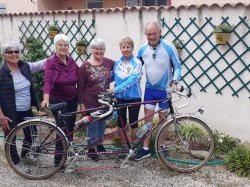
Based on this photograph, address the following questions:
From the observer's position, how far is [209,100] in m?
6.05

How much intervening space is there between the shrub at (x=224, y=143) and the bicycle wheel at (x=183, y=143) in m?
0.27

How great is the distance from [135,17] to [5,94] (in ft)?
9.85

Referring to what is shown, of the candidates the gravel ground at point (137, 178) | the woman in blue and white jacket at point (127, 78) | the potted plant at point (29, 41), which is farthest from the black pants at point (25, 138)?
the potted plant at point (29, 41)

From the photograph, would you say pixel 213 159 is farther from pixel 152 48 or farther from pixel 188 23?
pixel 188 23

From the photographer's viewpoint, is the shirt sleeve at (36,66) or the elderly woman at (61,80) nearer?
the elderly woman at (61,80)

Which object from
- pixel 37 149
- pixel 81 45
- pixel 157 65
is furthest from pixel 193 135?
pixel 81 45

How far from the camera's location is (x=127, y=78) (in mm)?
4668

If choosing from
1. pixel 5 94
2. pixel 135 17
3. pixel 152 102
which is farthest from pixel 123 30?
pixel 5 94

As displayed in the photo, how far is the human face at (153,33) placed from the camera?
4.55 meters

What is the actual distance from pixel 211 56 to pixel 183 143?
1.70 meters

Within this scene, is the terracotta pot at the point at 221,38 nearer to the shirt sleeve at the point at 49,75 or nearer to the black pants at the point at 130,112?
the black pants at the point at 130,112

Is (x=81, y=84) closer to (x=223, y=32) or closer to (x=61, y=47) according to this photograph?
(x=61, y=47)

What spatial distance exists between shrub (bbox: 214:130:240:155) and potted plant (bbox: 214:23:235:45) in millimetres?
1377

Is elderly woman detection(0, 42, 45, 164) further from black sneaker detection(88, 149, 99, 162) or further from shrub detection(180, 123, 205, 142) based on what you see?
shrub detection(180, 123, 205, 142)
